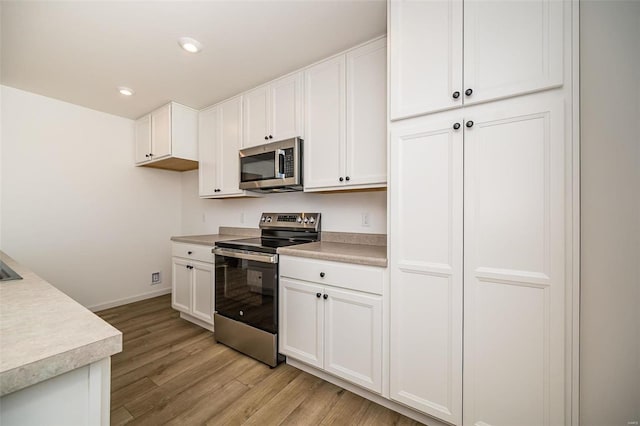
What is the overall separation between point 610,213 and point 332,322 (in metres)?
1.47

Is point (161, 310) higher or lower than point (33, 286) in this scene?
lower

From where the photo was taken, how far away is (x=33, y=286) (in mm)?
1024

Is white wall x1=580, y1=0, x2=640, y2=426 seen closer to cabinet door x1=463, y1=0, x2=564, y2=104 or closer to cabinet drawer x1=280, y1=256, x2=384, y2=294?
cabinet door x1=463, y1=0, x2=564, y2=104

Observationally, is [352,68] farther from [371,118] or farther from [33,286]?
[33,286]

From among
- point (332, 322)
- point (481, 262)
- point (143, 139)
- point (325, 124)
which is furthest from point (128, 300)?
point (481, 262)

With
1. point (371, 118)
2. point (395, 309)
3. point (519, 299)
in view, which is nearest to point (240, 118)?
point (371, 118)

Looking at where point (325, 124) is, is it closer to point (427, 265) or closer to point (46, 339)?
point (427, 265)

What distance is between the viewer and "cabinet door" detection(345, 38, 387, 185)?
1.80m

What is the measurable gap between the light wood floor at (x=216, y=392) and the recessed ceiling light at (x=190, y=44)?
2.36 metres

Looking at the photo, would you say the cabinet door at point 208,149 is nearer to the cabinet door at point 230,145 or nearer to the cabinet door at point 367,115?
the cabinet door at point 230,145

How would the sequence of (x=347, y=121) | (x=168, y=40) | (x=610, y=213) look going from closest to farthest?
(x=610, y=213) → (x=168, y=40) → (x=347, y=121)

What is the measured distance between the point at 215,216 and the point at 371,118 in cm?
246

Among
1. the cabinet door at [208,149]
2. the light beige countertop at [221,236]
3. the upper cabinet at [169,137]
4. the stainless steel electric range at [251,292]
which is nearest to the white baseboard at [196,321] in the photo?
the stainless steel electric range at [251,292]

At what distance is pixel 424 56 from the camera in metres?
1.39
